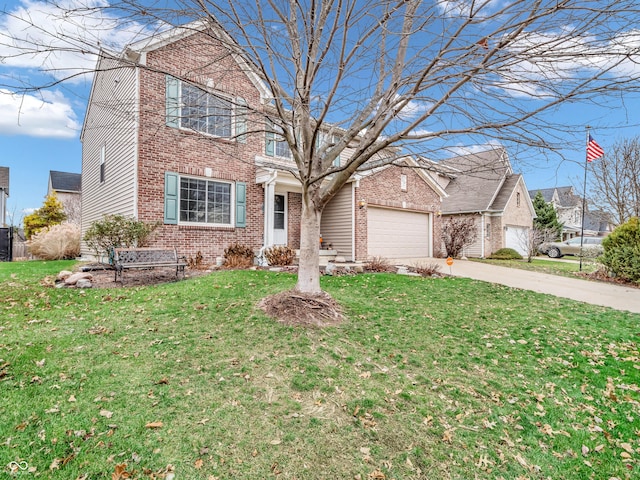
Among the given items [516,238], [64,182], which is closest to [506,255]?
[516,238]

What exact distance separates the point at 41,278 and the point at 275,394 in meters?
7.48

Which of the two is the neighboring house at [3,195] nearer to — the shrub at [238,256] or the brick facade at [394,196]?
the shrub at [238,256]

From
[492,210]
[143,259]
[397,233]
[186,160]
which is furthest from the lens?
[492,210]

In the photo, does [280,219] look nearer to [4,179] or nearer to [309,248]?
[309,248]

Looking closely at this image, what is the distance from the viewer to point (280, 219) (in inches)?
503

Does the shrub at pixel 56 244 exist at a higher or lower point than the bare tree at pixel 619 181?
lower

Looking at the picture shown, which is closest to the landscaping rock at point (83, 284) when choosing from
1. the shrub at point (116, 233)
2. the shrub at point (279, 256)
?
the shrub at point (116, 233)

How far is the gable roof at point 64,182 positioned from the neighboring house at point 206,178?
638 inches

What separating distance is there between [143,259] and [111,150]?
571cm

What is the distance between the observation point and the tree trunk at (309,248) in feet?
17.6

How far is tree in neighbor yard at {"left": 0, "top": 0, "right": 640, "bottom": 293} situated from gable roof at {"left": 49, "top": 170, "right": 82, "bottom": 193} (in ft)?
94.8

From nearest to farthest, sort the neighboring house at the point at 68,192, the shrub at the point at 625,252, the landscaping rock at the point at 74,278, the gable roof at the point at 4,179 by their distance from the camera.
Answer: the landscaping rock at the point at 74,278 → the shrub at the point at 625,252 → the gable roof at the point at 4,179 → the neighboring house at the point at 68,192

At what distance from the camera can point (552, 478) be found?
258cm

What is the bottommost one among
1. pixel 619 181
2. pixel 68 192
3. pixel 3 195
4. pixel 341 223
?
pixel 341 223
